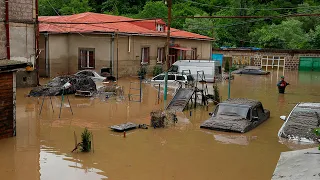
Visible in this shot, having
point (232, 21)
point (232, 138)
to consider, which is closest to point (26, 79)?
point (232, 138)

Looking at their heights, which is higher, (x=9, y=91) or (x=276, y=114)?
(x=9, y=91)

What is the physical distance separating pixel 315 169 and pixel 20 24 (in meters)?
21.8

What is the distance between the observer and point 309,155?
774 centimetres

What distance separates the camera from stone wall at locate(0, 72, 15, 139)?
12586mm

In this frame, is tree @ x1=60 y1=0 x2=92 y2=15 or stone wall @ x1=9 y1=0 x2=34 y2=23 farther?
tree @ x1=60 y1=0 x2=92 y2=15

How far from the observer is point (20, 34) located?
24.5m

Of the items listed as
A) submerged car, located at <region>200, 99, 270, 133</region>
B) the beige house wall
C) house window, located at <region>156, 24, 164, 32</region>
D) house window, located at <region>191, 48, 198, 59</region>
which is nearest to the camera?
submerged car, located at <region>200, 99, 270, 133</region>

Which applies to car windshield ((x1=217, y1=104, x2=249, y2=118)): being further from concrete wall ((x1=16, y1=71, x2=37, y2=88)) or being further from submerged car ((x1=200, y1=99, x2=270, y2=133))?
concrete wall ((x1=16, y1=71, x2=37, y2=88))

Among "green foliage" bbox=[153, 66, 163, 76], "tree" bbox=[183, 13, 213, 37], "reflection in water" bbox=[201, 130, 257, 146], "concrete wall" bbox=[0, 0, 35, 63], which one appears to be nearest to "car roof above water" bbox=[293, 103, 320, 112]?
"reflection in water" bbox=[201, 130, 257, 146]

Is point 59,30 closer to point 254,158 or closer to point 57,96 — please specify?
point 57,96

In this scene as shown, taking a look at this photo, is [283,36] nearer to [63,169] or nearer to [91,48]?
[91,48]

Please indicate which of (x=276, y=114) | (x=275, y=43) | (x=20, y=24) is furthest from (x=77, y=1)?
(x=276, y=114)

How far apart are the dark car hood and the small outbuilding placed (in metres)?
7.08

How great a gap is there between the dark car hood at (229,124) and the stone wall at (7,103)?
707 centimetres
